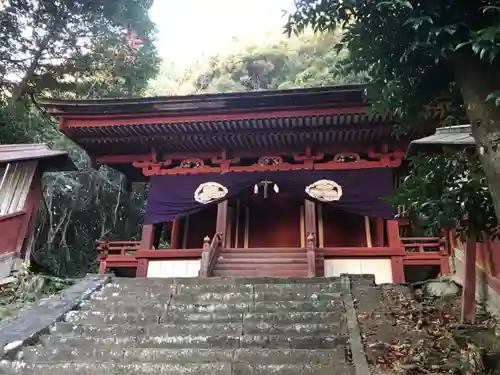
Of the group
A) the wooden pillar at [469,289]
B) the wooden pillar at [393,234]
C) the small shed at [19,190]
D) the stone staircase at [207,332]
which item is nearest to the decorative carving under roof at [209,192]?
the small shed at [19,190]

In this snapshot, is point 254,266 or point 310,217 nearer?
point 254,266

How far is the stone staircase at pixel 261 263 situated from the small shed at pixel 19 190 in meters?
4.00

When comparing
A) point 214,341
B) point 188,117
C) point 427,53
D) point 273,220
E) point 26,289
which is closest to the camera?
point 427,53

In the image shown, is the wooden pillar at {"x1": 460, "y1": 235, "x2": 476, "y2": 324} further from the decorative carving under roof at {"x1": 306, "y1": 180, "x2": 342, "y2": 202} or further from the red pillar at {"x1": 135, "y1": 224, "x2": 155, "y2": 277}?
the red pillar at {"x1": 135, "y1": 224, "x2": 155, "y2": 277}

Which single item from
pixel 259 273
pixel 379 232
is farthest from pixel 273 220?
pixel 259 273

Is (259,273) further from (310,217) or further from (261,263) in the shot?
(310,217)

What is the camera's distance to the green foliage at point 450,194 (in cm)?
423

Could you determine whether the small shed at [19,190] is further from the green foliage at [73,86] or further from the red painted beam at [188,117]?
the green foliage at [73,86]

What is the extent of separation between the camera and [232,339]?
5.29 meters

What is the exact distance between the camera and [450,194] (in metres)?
4.23

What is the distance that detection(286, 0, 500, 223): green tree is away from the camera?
3688 millimetres

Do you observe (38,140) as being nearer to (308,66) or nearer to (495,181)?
(495,181)

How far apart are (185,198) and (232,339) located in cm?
602

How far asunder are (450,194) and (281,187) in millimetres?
6854
